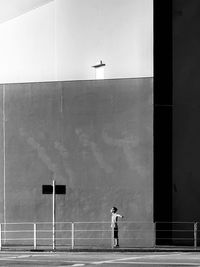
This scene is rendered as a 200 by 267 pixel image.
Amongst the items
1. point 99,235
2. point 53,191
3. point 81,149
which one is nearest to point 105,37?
point 81,149

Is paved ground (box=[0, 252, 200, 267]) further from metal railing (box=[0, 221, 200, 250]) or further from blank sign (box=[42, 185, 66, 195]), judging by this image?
metal railing (box=[0, 221, 200, 250])

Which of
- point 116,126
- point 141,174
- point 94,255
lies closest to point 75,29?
point 116,126

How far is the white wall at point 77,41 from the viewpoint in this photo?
28.8 m

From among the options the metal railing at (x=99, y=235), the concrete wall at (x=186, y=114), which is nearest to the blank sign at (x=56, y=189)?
the metal railing at (x=99, y=235)

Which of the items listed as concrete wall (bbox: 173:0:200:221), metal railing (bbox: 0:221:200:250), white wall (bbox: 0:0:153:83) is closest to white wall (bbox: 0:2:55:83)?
white wall (bbox: 0:0:153:83)

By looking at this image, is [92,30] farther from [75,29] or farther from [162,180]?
[162,180]

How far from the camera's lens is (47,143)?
97.6 feet

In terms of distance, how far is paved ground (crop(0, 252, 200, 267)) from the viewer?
20.4 meters

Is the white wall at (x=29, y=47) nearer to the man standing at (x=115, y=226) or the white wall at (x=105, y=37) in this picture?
the white wall at (x=105, y=37)

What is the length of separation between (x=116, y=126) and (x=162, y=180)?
2605mm

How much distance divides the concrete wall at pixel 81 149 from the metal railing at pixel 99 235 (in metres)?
0.23

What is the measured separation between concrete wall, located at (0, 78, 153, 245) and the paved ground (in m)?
3.73

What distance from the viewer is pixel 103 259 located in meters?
22.2

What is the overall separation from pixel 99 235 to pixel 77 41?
23.7 ft
